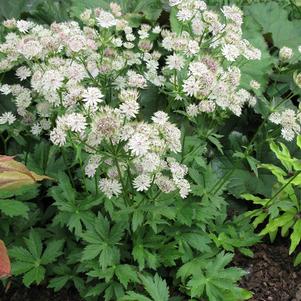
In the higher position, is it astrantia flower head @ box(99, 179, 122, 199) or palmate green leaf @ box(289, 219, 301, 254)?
astrantia flower head @ box(99, 179, 122, 199)

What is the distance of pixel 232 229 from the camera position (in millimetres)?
2396

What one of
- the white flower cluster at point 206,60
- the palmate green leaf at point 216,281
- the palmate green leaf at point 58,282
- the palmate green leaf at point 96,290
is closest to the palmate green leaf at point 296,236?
the palmate green leaf at point 216,281

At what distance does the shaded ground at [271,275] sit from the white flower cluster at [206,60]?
865 mm

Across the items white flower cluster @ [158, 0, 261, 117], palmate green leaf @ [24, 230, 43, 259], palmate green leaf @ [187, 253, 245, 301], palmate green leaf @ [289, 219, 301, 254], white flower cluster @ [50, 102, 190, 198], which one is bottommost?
palmate green leaf @ [24, 230, 43, 259]

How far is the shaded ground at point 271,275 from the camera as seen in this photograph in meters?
2.42

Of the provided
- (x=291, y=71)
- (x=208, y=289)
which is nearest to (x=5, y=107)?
(x=208, y=289)

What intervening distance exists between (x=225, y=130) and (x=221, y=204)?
642mm

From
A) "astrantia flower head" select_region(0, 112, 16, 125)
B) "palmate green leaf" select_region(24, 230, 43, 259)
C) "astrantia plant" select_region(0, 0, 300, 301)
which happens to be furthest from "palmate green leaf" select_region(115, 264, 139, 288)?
"astrantia flower head" select_region(0, 112, 16, 125)

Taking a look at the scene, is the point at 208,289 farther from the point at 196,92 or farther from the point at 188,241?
the point at 196,92

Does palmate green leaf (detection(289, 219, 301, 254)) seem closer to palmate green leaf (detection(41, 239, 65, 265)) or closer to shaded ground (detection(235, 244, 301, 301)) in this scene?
shaded ground (detection(235, 244, 301, 301))

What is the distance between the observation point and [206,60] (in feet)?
6.66

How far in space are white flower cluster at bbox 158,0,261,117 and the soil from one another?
34.2 inches

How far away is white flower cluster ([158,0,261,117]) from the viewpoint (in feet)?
6.30

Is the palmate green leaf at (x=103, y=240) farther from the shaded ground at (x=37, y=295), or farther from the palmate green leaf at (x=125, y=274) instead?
the shaded ground at (x=37, y=295)
